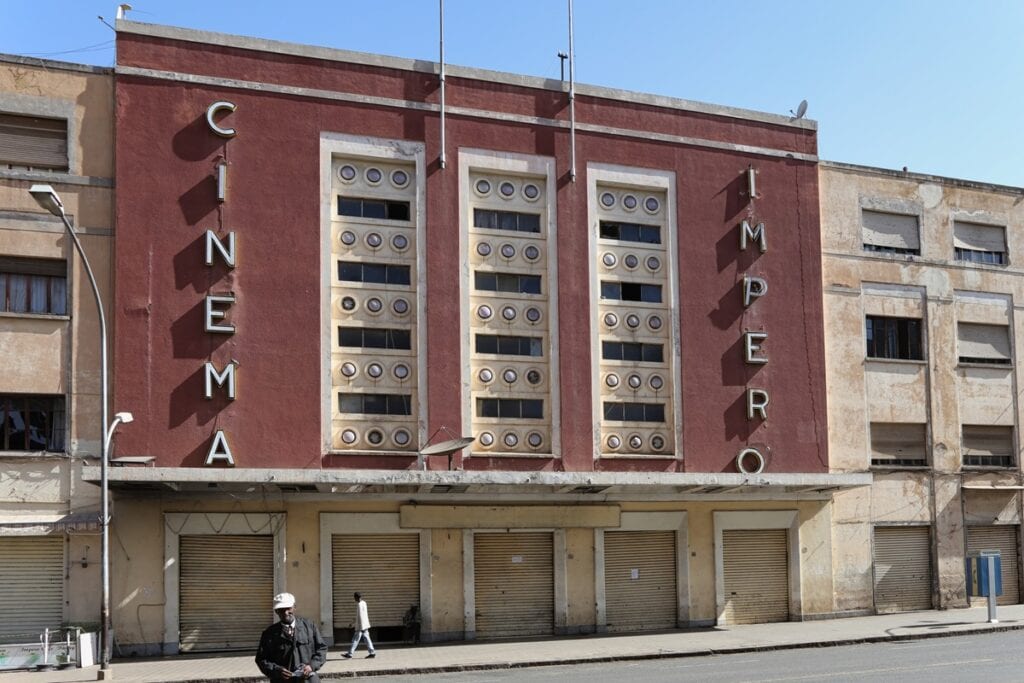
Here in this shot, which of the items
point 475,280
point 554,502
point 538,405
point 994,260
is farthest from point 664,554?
point 994,260

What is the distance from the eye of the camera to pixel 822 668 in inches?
762

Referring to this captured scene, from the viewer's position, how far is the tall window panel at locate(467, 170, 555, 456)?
26.5 m

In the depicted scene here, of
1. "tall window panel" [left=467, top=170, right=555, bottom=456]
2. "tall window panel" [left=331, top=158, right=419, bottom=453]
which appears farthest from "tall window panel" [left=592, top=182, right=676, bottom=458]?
"tall window panel" [left=331, top=158, right=419, bottom=453]

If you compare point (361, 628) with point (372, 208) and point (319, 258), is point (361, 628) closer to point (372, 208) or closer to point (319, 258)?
point (319, 258)

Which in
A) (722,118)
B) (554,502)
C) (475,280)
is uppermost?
(722,118)

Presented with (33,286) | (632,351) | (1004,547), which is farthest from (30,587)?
(1004,547)

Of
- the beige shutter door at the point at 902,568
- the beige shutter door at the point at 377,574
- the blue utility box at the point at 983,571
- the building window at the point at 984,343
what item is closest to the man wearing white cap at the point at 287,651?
the beige shutter door at the point at 377,574

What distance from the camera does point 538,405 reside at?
26906 mm

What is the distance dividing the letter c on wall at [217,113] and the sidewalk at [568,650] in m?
11.4

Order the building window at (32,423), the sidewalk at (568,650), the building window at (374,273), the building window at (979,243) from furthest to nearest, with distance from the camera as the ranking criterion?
the building window at (979,243) < the building window at (374,273) < the building window at (32,423) < the sidewalk at (568,650)

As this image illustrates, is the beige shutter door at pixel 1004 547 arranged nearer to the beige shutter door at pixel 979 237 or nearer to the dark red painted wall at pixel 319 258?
the dark red painted wall at pixel 319 258

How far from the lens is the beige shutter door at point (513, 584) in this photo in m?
26.2

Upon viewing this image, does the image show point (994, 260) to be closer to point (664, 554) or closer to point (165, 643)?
point (664, 554)

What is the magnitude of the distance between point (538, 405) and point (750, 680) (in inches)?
408
